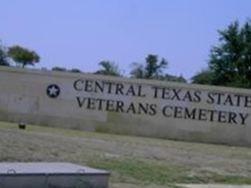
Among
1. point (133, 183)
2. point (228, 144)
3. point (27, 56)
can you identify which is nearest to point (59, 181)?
point (133, 183)

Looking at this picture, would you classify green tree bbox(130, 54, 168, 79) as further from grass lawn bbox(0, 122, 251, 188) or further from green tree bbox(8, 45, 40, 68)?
grass lawn bbox(0, 122, 251, 188)

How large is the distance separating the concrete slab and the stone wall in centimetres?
2366

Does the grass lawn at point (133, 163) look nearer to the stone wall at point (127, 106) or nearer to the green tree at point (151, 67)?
the stone wall at point (127, 106)

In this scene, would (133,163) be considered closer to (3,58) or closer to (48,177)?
(48,177)

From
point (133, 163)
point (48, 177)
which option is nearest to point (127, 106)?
point (133, 163)

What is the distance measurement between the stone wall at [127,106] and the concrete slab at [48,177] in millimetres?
23656

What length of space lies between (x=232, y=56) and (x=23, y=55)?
42.6 metres

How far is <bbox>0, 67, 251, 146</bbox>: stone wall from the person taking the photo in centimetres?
3512

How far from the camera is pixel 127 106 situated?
35.7 meters

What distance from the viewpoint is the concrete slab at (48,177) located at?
1065cm

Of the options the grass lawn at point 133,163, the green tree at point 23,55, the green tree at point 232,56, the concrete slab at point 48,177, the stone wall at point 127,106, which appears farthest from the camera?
the green tree at point 23,55

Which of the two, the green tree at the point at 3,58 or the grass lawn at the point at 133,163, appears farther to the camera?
the green tree at the point at 3,58

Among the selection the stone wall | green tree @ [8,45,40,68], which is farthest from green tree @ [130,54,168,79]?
the stone wall

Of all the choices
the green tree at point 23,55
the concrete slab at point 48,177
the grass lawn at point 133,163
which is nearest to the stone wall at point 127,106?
the grass lawn at point 133,163
